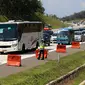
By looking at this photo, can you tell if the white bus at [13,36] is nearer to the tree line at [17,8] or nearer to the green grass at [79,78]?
the green grass at [79,78]

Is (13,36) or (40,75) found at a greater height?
(13,36)

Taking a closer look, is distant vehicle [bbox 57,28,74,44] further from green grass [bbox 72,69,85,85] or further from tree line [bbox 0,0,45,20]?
tree line [bbox 0,0,45,20]

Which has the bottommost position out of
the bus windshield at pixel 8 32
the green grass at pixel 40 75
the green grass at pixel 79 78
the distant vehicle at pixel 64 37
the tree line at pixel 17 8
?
the green grass at pixel 79 78

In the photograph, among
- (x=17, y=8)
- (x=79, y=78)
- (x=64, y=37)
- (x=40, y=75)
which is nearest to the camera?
(x=40, y=75)

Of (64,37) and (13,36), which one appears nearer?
(13,36)

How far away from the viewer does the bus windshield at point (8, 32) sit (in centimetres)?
3303

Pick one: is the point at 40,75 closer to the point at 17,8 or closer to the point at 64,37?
the point at 64,37

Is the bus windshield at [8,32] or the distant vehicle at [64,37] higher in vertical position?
the bus windshield at [8,32]

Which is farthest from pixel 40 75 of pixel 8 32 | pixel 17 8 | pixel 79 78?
pixel 17 8

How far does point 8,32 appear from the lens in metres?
33.2

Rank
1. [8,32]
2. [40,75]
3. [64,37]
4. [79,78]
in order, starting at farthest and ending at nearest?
[64,37], [8,32], [79,78], [40,75]

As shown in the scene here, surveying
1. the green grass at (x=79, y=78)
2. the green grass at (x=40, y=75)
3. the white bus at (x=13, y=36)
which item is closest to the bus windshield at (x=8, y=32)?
the white bus at (x=13, y=36)

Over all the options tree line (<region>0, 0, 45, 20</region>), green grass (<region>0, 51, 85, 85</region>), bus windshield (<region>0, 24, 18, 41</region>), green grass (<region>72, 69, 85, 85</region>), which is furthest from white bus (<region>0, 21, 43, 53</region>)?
tree line (<region>0, 0, 45, 20</region>)

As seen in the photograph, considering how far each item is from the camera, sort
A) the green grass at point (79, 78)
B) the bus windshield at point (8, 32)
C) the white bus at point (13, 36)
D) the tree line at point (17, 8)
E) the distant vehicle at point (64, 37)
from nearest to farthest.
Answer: the green grass at point (79, 78) < the white bus at point (13, 36) < the bus windshield at point (8, 32) < the distant vehicle at point (64, 37) < the tree line at point (17, 8)
